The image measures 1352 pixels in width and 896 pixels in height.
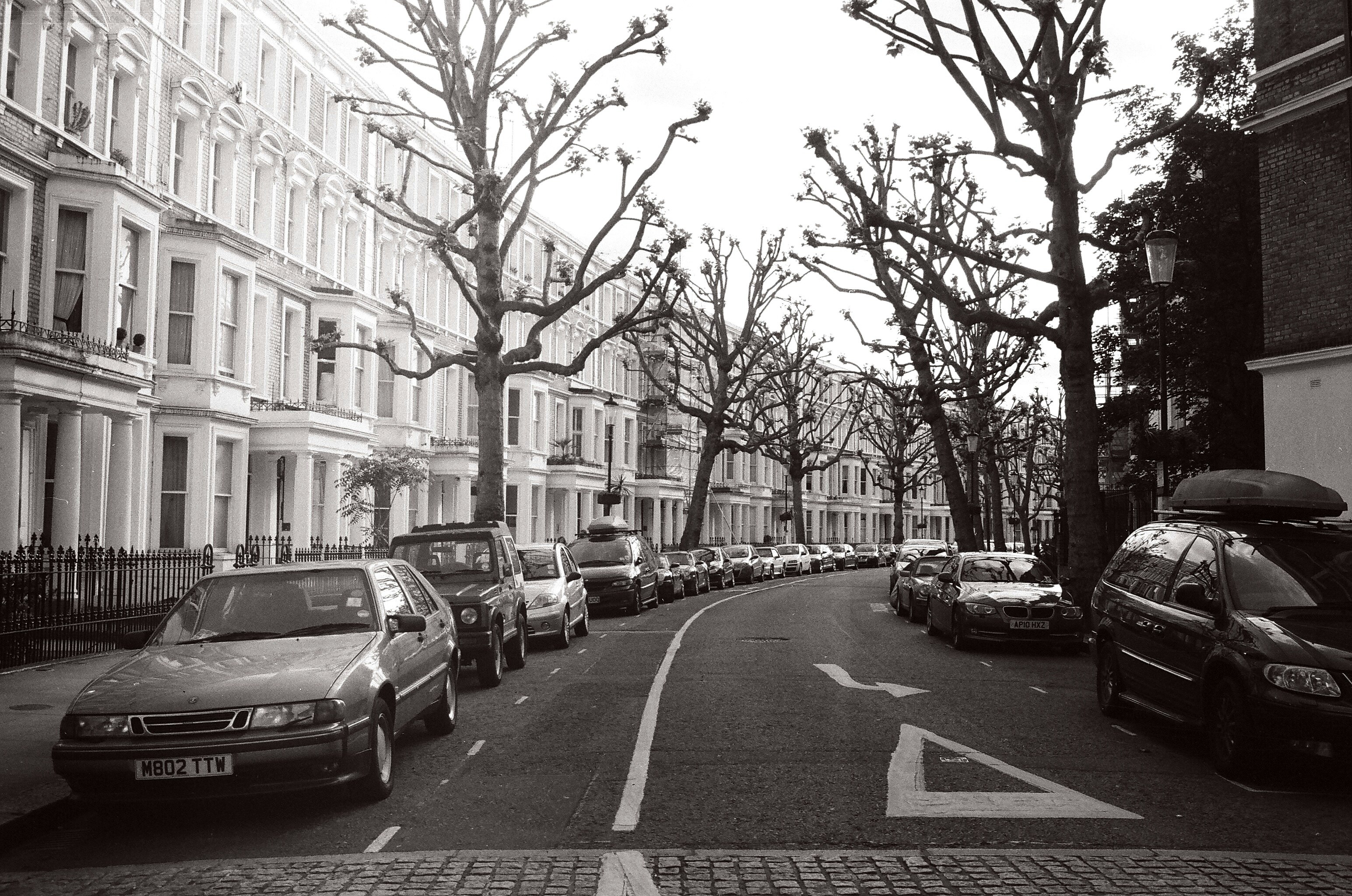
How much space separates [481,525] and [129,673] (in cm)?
809

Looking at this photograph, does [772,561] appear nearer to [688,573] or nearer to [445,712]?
[688,573]

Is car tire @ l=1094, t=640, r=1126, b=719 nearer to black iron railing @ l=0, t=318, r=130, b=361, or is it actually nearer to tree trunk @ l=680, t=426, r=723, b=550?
black iron railing @ l=0, t=318, r=130, b=361

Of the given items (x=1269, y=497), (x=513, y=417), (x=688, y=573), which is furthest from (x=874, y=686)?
(x=513, y=417)

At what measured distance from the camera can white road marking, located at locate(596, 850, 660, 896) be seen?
5652 millimetres

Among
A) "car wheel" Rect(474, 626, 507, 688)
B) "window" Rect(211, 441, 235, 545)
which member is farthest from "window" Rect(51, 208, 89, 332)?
"car wheel" Rect(474, 626, 507, 688)

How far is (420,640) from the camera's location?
932cm

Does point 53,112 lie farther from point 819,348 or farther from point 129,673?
point 819,348

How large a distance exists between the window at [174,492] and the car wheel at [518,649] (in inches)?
515

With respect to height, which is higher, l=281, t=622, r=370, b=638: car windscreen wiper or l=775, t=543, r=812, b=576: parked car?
l=281, t=622, r=370, b=638: car windscreen wiper

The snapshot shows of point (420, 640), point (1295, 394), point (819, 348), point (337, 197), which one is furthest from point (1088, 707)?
point (819, 348)

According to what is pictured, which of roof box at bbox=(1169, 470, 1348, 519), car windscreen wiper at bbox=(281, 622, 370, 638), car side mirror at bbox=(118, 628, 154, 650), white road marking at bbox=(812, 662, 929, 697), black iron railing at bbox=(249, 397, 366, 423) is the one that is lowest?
white road marking at bbox=(812, 662, 929, 697)

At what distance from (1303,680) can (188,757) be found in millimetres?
6840

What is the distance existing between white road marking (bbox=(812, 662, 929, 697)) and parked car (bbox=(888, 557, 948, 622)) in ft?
24.2

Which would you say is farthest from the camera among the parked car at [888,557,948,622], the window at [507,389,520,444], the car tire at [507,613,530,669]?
the window at [507,389,520,444]
